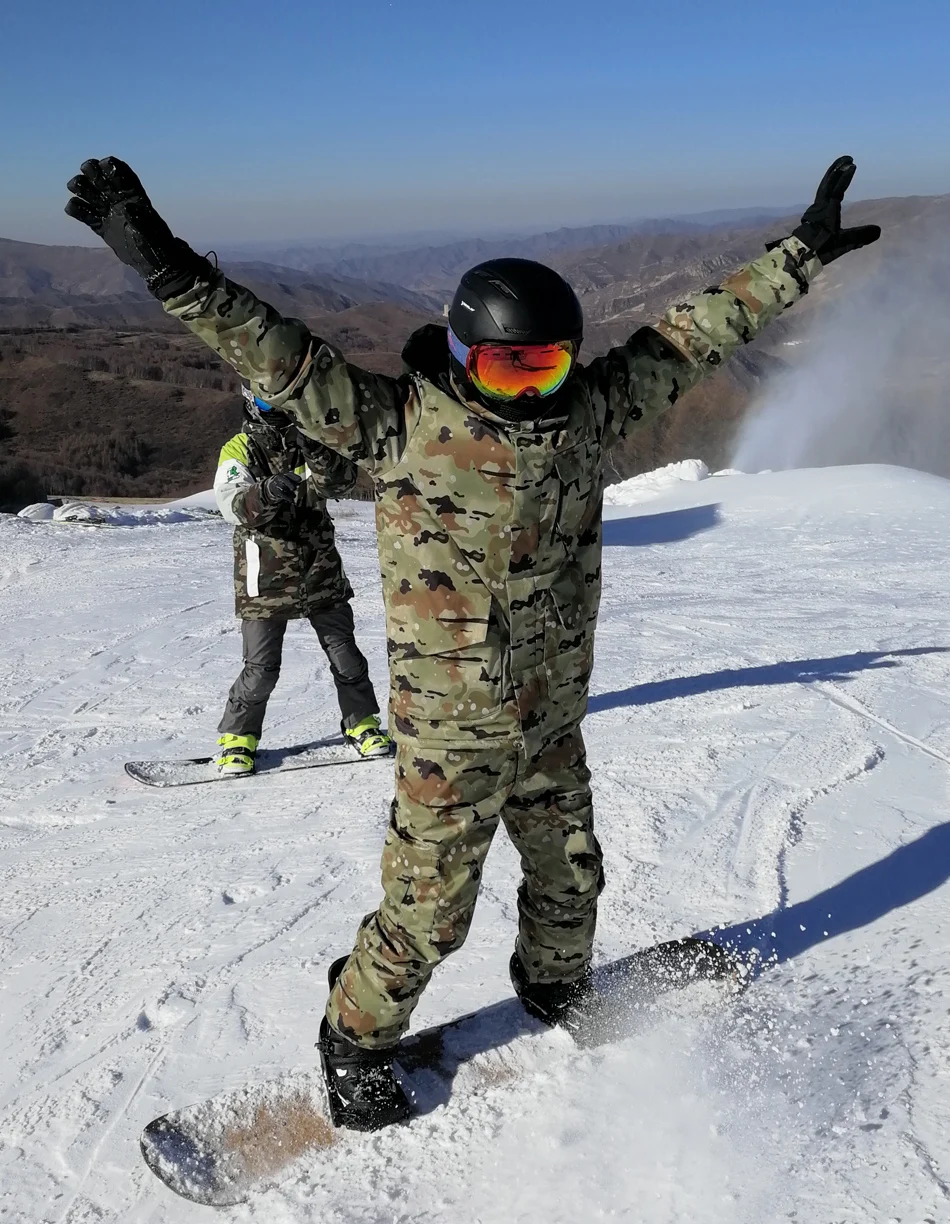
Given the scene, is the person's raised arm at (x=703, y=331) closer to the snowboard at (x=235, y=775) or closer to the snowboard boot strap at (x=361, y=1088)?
the snowboard boot strap at (x=361, y=1088)

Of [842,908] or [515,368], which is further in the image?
[842,908]

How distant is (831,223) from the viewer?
2.39m

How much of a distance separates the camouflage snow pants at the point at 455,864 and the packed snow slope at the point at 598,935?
321mm

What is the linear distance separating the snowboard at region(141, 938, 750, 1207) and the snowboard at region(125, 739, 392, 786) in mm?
2409

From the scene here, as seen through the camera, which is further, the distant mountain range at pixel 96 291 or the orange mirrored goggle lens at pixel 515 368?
the distant mountain range at pixel 96 291

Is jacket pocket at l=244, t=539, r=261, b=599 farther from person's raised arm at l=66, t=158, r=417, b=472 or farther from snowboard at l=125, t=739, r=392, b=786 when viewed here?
person's raised arm at l=66, t=158, r=417, b=472

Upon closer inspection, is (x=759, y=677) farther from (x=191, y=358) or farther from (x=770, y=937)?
(x=191, y=358)

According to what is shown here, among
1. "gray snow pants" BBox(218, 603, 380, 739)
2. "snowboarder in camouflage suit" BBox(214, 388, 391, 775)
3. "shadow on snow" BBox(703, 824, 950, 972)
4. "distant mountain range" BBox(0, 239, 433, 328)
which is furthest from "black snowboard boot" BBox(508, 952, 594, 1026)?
"distant mountain range" BBox(0, 239, 433, 328)

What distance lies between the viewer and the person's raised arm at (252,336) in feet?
6.16

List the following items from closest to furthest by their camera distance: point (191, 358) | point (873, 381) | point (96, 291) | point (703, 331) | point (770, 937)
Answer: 1. point (703, 331)
2. point (770, 937)
3. point (191, 358)
4. point (873, 381)
5. point (96, 291)

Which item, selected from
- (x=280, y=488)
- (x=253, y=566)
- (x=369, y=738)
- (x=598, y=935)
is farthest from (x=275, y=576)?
(x=598, y=935)

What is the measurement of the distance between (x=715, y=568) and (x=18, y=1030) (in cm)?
826

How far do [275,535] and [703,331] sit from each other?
2.74m

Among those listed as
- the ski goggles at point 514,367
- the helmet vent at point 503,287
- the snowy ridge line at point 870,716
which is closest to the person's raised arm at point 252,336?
the ski goggles at point 514,367
